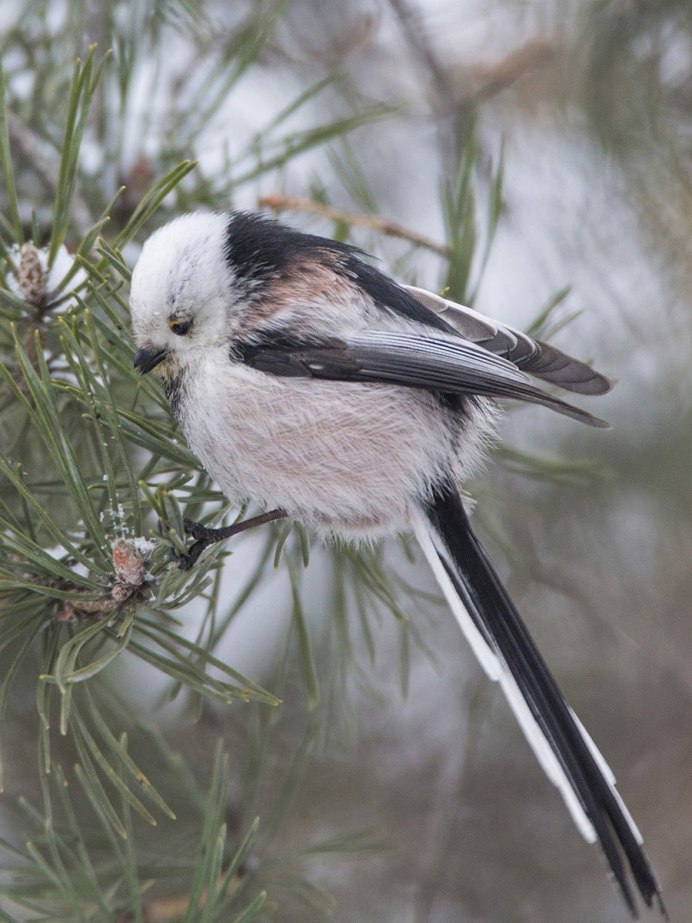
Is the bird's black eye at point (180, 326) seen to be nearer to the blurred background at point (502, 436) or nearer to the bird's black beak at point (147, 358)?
the bird's black beak at point (147, 358)

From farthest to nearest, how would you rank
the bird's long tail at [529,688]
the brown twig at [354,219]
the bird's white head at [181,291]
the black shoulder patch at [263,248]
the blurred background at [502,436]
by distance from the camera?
the blurred background at [502,436] → the brown twig at [354,219] → the black shoulder patch at [263,248] → the bird's white head at [181,291] → the bird's long tail at [529,688]

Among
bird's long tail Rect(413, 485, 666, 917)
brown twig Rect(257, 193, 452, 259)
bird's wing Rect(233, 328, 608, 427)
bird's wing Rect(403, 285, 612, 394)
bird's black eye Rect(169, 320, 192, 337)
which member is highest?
brown twig Rect(257, 193, 452, 259)

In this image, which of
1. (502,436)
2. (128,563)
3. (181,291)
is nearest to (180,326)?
(181,291)

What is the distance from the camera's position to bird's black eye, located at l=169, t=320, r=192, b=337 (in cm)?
122

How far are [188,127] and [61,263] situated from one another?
20.6 inches

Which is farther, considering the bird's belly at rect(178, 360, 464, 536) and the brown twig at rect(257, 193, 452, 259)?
the brown twig at rect(257, 193, 452, 259)

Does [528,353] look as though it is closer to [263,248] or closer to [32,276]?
[263,248]

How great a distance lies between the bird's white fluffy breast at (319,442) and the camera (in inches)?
46.3

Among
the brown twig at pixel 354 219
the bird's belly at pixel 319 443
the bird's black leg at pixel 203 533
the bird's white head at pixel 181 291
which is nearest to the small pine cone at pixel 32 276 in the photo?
the bird's white head at pixel 181 291

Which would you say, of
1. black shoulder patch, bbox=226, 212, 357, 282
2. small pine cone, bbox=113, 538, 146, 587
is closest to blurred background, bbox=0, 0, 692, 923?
black shoulder patch, bbox=226, 212, 357, 282

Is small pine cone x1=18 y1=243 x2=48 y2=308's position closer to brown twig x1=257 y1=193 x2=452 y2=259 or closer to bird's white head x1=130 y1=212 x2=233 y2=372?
bird's white head x1=130 y1=212 x2=233 y2=372

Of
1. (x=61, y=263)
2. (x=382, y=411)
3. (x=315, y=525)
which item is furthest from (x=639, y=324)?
(x=61, y=263)

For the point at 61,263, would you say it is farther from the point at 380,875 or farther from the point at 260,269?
the point at 380,875

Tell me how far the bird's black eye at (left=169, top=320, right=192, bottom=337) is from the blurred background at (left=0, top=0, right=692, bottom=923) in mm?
327
